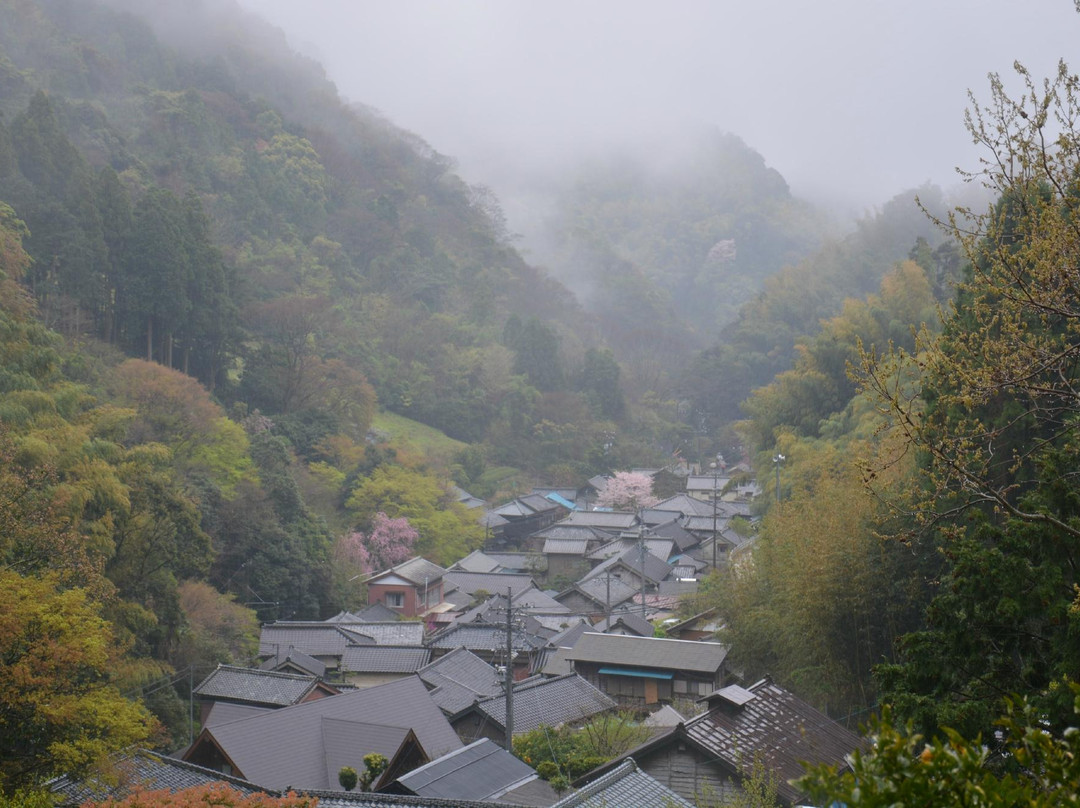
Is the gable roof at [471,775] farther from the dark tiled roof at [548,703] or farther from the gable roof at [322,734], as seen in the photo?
the dark tiled roof at [548,703]

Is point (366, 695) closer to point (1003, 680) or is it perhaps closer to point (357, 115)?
point (1003, 680)

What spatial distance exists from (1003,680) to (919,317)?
68.9ft

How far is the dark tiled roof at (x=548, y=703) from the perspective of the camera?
50.8 feet

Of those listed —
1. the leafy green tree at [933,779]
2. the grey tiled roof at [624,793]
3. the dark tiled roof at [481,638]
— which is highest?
the leafy green tree at [933,779]

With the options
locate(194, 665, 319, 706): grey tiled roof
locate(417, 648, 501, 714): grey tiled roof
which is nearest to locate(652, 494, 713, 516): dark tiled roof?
locate(417, 648, 501, 714): grey tiled roof

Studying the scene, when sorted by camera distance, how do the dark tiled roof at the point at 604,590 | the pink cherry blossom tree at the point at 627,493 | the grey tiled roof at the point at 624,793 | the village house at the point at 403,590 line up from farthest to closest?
the pink cherry blossom tree at the point at 627,493
the dark tiled roof at the point at 604,590
the village house at the point at 403,590
the grey tiled roof at the point at 624,793

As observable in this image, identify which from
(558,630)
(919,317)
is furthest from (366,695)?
(919,317)

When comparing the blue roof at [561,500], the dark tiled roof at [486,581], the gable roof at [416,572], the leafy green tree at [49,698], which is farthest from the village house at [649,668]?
the blue roof at [561,500]

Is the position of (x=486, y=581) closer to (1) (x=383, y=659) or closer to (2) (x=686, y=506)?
(1) (x=383, y=659)

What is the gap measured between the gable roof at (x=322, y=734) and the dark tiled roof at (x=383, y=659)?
198 inches

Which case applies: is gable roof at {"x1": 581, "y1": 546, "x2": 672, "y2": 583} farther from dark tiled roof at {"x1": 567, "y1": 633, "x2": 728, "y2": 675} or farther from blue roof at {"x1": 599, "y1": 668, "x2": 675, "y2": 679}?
blue roof at {"x1": 599, "y1": 668, "x2": 675, "y2": 679}

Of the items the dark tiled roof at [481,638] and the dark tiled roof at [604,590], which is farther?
the dark tiled roof at [604,590]

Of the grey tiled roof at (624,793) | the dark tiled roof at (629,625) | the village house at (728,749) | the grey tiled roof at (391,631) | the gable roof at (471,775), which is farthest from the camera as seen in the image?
the dark tiled roof at (629,625)

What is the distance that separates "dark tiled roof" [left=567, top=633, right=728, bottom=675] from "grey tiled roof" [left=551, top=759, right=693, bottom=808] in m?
8.32
